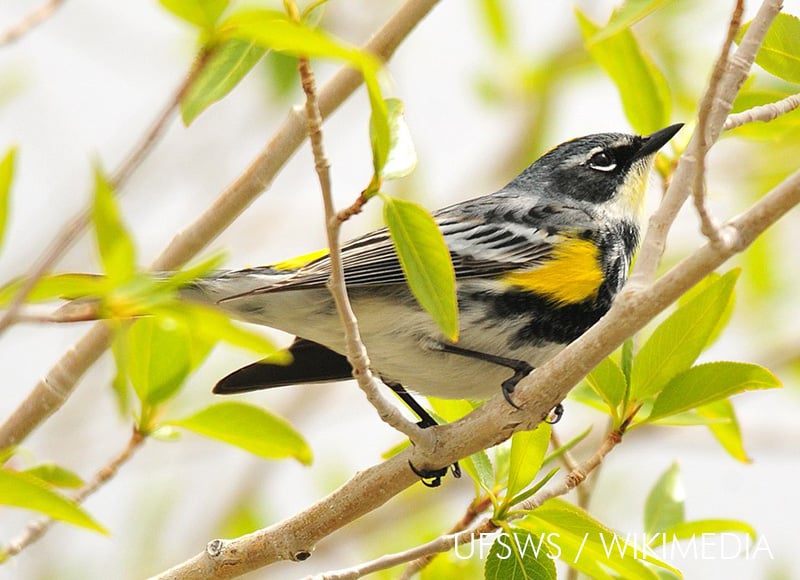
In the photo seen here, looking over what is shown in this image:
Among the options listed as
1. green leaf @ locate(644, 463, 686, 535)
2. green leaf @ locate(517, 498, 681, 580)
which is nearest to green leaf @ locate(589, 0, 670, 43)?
green leaf @ locate(517, 498, 681, 580)

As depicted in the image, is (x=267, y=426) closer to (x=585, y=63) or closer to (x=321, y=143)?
(x=321, y=143)

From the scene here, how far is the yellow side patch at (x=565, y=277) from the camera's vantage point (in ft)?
10.5

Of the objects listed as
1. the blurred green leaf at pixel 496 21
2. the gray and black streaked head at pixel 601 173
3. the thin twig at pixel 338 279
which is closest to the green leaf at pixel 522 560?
the thin twig at pixel 338 279

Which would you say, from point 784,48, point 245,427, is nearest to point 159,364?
point 245,427

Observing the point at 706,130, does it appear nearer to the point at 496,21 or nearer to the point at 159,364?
the point at 159,364

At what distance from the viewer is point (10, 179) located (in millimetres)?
1659

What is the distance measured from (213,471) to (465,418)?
3748mm

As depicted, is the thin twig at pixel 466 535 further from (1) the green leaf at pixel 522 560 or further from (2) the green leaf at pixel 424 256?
(2) the green leaf at pixel 424 256

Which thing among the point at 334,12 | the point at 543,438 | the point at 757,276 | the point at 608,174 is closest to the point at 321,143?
the point at 543,438

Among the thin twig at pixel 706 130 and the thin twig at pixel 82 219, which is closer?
the thin twig at pixel 82 219

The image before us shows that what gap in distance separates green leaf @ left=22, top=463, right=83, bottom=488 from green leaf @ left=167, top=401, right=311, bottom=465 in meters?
0.33

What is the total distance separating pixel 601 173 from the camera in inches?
156

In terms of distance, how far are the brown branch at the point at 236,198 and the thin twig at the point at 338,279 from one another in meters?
0.70

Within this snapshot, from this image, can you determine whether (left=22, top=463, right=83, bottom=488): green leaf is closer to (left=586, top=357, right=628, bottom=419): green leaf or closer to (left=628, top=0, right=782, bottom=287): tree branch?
(left=586, top=357, right=628, bottom=419): green leaf
